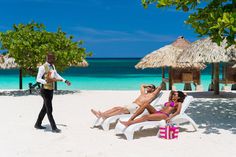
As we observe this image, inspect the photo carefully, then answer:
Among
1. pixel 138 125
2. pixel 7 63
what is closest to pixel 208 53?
pixel 138 125

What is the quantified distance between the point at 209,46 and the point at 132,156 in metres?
10.5

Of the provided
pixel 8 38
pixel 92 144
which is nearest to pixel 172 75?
pixel 8 38

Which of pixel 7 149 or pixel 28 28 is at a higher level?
pixel 28 28

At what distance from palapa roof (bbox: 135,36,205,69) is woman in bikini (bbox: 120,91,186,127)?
11.2 metres

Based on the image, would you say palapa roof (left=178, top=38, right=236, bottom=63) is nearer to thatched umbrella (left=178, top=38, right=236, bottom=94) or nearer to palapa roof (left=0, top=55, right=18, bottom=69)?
thatched umbrella (left=178, top=38, right=236, bottom=94)

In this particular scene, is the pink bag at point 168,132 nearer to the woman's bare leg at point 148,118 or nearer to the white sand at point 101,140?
the white sand at point 101,140

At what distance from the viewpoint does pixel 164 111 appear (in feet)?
26.0

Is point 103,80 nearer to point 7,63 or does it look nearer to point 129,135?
point 7,63

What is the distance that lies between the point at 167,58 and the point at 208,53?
14.0 feet

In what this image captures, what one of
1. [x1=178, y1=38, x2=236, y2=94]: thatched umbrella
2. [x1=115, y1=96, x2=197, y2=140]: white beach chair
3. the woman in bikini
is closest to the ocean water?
[x1=178, y1=38, x2=236, y2=94]: thatched umbrella

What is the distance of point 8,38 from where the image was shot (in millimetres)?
17328

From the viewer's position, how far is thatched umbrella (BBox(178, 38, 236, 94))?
15.2 meters

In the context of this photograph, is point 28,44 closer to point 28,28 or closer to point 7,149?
point 28,28

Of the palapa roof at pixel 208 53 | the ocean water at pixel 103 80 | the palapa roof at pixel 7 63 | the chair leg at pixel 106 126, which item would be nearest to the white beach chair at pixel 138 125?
the chair leg at pixel 106 126
